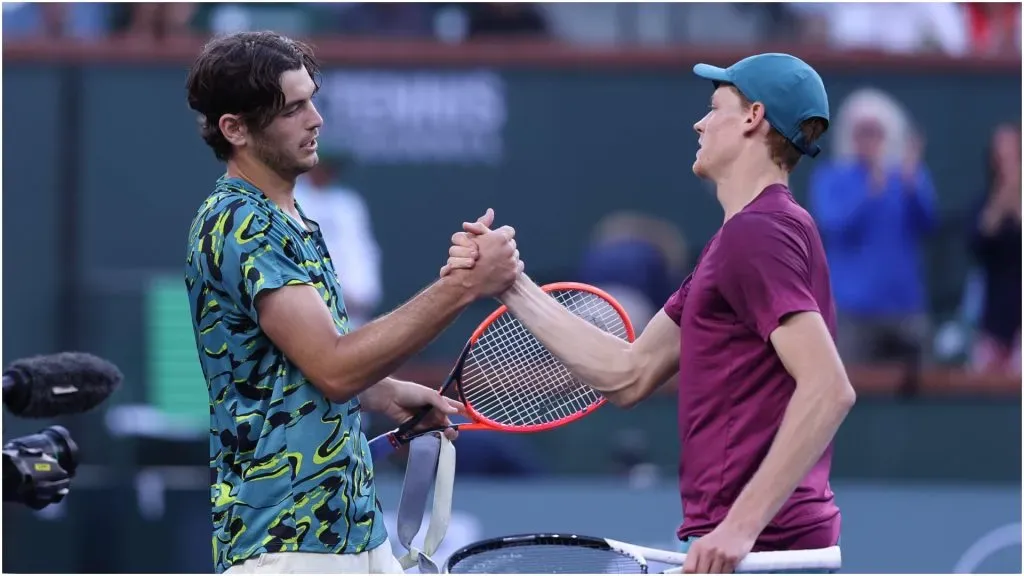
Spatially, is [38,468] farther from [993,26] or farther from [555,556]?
[993,26]

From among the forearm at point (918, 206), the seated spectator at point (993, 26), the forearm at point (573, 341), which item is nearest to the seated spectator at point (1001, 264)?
the forearm at point (918, 206)

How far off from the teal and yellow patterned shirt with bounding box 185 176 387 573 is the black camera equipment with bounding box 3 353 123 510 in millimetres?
552

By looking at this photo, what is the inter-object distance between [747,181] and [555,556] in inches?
40.3

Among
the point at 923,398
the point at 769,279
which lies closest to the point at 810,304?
the point at 769,279

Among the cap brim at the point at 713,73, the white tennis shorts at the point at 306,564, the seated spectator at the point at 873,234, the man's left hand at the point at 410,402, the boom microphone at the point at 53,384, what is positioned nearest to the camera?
the white tennis shorts at the point at 306,564

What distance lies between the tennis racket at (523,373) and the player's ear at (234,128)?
0.88m

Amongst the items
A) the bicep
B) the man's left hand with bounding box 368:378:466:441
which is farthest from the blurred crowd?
the bicep

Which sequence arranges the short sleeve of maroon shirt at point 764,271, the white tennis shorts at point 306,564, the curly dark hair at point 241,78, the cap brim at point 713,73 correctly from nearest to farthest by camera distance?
1. the short sleeve of maroon shirt at point 764,271
2. the white tennis shorts at point 306,564
3. the curly dark hair at point 241,78
4. the cap brim at point 713,73

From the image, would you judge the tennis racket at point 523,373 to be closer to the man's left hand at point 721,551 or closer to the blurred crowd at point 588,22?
the man's left hand at point 721,551

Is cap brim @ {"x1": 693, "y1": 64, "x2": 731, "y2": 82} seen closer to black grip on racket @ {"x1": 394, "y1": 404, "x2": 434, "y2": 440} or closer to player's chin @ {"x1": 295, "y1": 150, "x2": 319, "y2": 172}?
player's chin @ {"x1": 295, "y1": 150, "x2": 319, "y2": 172}

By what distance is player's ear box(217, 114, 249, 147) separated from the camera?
3625 millimetres

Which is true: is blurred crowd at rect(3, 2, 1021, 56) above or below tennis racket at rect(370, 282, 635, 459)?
above

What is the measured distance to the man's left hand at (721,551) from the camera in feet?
10.7

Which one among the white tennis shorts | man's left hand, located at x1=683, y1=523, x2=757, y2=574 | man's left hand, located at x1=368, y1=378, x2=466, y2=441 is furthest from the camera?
man's left hand, located at x1=368, y1=378, x2=466, y2=441
